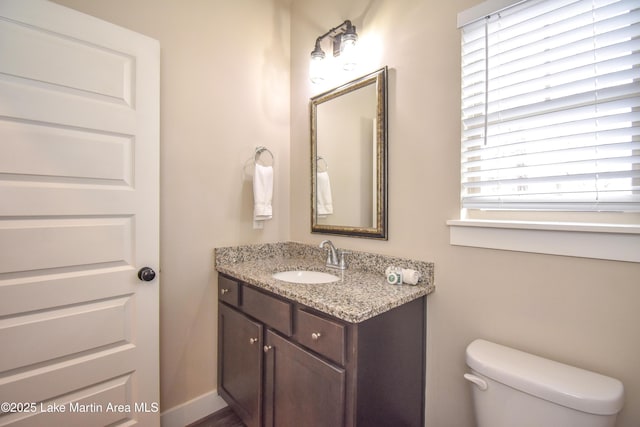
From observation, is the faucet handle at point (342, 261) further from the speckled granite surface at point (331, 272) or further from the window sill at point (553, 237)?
the window sill at point (553, 237)

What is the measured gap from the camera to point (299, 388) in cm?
114

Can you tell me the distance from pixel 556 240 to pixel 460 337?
534 millimetres

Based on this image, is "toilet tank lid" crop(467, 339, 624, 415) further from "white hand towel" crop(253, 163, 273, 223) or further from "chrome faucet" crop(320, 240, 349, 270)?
"white hand towel" crop(253, 163, 273, 223)

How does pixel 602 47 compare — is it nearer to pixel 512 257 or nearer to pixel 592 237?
pixel 592 237

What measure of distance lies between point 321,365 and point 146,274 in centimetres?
91

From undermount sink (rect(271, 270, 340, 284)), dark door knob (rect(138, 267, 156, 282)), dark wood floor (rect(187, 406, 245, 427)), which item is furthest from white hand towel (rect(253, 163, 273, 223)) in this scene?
dark wood floor (rect(187, 406, 245, 427))

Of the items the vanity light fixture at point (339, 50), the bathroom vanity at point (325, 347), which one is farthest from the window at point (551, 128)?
the vanity light fixture at point (339, 50)

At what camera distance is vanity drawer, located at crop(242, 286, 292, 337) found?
3.94ft

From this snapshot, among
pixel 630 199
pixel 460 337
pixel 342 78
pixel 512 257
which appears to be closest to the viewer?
pixel 630 199

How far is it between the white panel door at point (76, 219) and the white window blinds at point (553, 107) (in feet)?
4.78

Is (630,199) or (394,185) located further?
(394,185)

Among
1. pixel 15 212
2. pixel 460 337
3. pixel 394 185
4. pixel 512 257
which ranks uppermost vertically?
pixel 394 185

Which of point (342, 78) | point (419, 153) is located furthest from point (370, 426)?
point (342, 78)

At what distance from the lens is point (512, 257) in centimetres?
107
